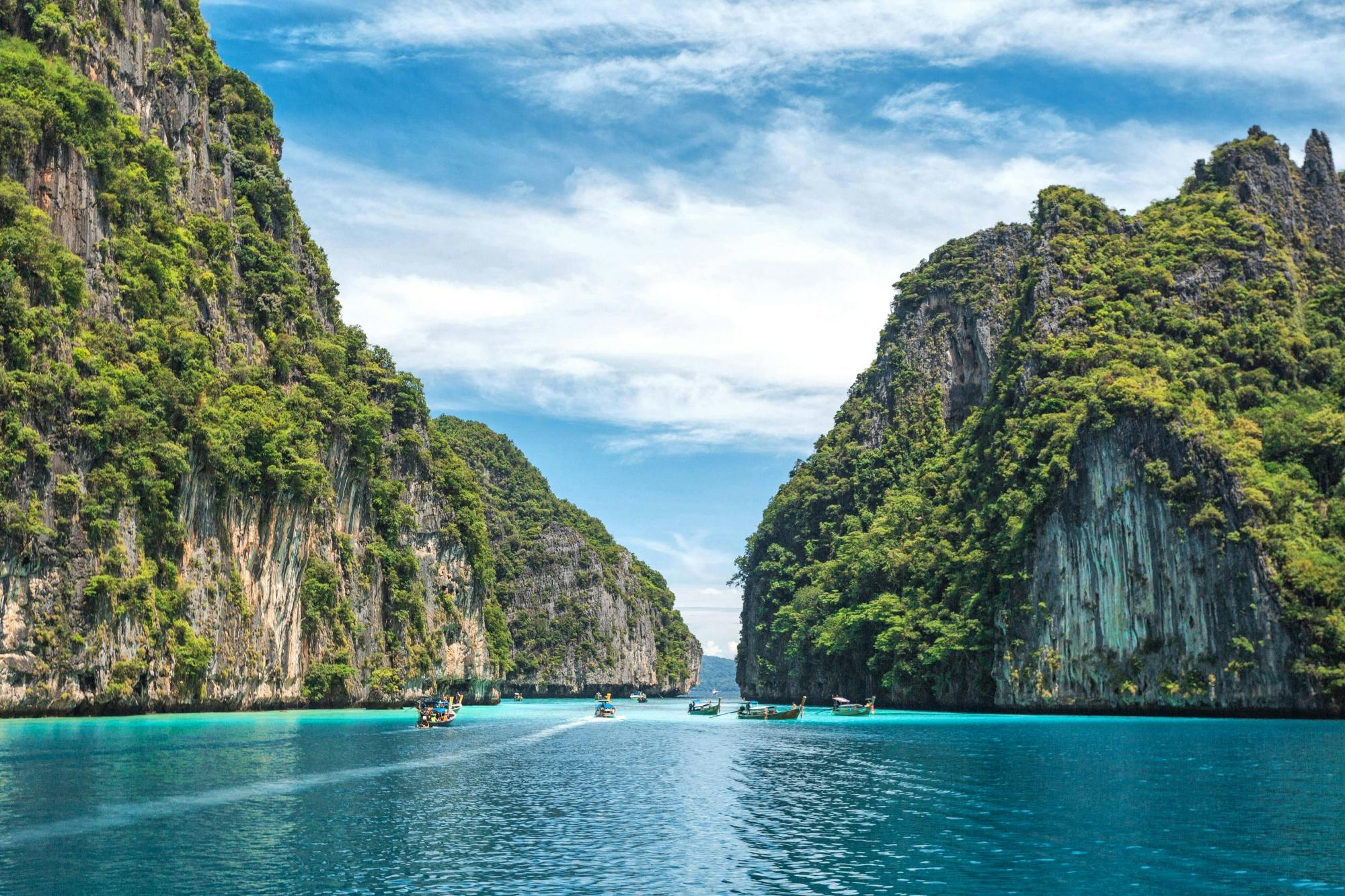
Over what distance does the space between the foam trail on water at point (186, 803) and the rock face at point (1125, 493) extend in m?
48.1

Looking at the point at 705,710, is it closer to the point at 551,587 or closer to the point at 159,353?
the point at 159,353

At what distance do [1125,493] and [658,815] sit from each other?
54675 mm

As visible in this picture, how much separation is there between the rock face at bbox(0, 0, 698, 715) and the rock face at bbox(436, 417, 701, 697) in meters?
63.9

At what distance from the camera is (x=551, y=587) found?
163250mm

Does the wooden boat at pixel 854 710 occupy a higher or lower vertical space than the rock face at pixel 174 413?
lower

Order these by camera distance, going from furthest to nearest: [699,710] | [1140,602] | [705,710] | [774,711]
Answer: [699,710] < [705,710] < [774,711] < [1140,602]

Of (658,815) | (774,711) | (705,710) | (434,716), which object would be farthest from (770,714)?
(658,815)

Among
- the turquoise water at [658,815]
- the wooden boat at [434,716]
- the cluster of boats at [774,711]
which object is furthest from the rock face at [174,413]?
the cluster of boats at [774,711]

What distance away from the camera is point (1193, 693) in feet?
218

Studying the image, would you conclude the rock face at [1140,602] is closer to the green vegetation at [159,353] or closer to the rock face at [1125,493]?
the rock face at [1125,493]

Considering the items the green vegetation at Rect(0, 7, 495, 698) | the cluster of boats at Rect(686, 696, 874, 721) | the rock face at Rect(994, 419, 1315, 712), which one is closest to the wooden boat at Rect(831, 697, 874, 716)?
the cluster of boats at Rect(686, 696, 874, 721)

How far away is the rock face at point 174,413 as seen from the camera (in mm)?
48094

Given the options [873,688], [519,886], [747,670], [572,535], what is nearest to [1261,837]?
[519,886]

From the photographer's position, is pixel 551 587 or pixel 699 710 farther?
pixel 551 587
